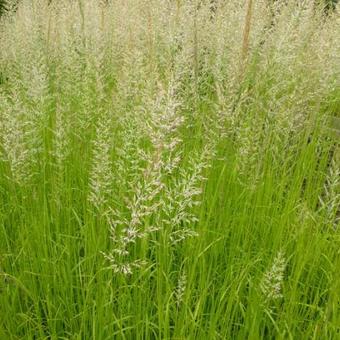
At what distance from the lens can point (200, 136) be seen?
8.58 ft

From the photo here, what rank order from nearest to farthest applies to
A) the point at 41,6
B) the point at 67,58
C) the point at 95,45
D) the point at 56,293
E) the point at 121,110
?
the point at 56,293 < the point at 121,110 < the point at 67,58 < the point at 95,45 < the point at 41,6

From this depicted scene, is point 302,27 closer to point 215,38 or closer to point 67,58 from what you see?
point 215,38

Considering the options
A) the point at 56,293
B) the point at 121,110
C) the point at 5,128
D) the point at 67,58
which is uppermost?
the point at 67,58

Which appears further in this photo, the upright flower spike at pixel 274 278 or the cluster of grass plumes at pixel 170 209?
the cluster of grass plumes at pixel 170 209

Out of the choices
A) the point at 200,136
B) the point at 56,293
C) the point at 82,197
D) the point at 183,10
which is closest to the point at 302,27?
the point at 183,10

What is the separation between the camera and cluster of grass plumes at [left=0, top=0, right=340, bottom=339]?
4.80 ft

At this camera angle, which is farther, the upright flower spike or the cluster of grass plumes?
the cluster of grass plumes

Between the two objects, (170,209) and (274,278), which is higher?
(170,209)

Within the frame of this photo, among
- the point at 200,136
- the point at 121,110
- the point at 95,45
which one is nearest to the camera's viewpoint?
→ the point at 121,110

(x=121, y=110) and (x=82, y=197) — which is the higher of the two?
(x=121, y=110)

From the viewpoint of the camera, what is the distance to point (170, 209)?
129cm

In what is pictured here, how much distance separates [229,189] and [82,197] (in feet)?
2.45

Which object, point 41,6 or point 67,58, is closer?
point 67,58

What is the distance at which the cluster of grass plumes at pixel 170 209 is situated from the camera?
1464 mm
